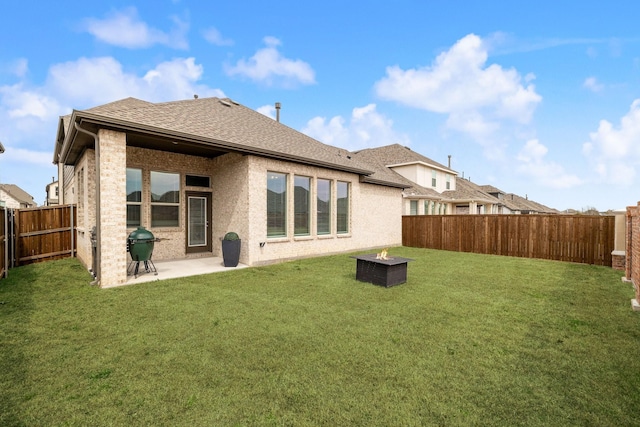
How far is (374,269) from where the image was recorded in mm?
7168

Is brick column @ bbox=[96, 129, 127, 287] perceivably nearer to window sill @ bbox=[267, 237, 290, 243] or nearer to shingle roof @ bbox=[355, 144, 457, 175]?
window sill @ bbox=[267, 237, 290, 243]

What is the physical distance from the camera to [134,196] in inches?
374

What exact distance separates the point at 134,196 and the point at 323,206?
6802mm

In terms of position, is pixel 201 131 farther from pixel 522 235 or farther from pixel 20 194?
pixel 20 194

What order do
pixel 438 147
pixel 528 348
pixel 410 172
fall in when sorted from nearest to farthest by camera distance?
pixel 528 348
pixel 410 172
pixel 438 147

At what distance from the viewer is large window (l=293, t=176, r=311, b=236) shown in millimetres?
11102

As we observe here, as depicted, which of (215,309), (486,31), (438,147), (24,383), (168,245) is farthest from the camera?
(438,147)

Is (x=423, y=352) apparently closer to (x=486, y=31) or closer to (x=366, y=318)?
(x=366, y=318)

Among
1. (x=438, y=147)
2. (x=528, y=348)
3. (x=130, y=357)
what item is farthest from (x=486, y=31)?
(x=438, y=147)

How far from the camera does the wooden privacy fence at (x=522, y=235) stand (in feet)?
36.6

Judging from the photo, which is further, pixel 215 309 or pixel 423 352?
pixel 215 309

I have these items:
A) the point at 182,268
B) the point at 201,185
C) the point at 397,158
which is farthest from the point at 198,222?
the point at 397,158

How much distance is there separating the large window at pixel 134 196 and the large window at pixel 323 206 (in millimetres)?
6298

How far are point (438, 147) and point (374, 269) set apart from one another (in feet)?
116
